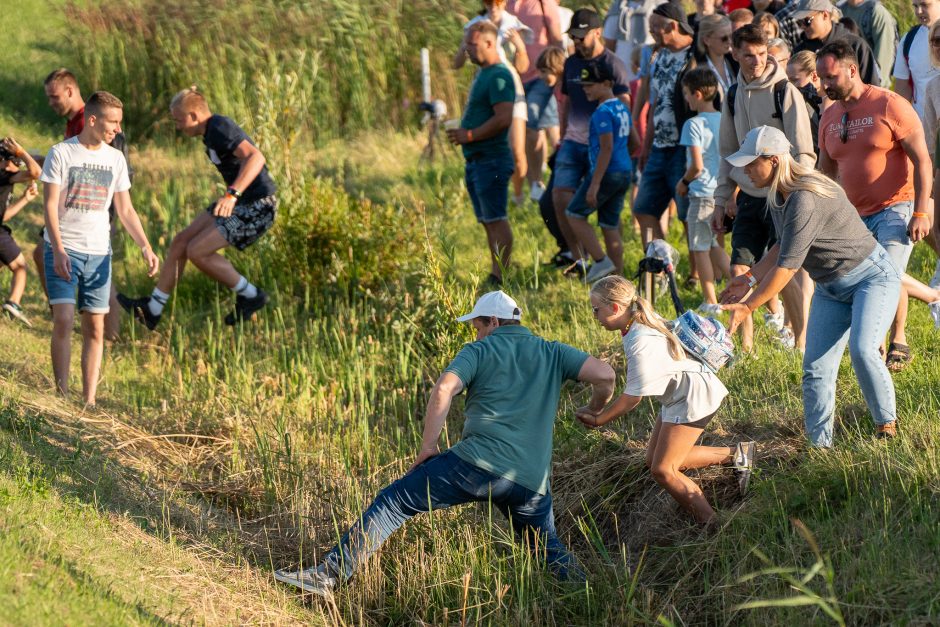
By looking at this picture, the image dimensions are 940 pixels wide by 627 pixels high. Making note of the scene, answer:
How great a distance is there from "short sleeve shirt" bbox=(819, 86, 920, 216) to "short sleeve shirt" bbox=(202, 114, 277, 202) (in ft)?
13.6

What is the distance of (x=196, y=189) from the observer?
41.1 ft

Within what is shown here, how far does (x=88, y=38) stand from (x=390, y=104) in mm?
3792

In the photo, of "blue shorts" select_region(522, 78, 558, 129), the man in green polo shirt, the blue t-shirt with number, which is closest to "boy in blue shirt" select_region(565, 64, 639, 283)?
the blue t-shirt with number

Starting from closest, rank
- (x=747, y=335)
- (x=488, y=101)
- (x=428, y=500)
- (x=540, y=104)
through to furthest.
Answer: (x=428, y=500), (x=747, y=335), (x=488, y=101), (x=540, y=104)

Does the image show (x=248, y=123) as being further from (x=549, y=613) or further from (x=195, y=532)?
(x=549, y=613)

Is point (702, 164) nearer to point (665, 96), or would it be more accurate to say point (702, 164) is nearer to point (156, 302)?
point (665, 96)

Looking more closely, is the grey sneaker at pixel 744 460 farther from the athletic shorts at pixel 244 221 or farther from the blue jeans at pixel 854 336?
the athletic shorts at pixel 244 221

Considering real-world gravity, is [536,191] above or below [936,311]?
below

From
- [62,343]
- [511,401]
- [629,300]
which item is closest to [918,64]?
[629,300]

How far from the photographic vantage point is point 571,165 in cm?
934

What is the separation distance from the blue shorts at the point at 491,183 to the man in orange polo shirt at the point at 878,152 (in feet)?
10.8

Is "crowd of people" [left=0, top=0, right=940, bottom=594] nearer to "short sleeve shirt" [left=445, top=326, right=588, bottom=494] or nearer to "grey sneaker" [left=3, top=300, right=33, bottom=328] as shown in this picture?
"short sleeve shirt" [left=445, top=326, right=588, bottom=494]

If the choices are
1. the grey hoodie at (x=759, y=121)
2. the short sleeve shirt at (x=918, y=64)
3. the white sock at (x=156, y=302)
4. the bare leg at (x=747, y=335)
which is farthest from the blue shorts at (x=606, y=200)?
the white sock at (x=156, y=302)

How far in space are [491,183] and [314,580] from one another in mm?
4623
